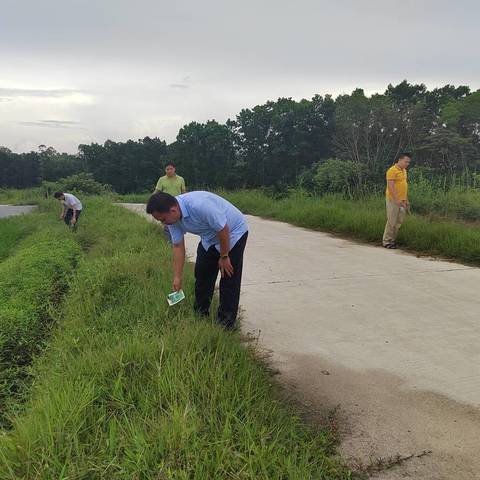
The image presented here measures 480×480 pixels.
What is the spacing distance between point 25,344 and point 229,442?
298 cm

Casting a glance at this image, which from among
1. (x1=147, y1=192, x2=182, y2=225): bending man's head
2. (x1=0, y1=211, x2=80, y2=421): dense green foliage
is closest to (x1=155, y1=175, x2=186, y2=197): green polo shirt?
(x1=0, y1=211, x2=80, y2=421): dense green foliage

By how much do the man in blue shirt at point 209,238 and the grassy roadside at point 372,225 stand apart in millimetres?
4157

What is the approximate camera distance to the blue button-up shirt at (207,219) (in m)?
3.31

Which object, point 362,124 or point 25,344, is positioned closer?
point 25,344

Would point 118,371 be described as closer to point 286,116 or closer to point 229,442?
point 229,442

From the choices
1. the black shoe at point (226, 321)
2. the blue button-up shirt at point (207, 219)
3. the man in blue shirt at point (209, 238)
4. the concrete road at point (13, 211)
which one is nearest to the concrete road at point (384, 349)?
the black shoe at point (226, 321)

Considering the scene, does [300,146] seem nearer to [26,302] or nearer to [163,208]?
[26,302]

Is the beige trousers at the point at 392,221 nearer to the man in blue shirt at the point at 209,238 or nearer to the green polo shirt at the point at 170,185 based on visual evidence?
the green polo shirt at the point at 170,185

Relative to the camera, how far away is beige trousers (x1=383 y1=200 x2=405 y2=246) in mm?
7438

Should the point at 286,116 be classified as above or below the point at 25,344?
above

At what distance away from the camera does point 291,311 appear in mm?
4559

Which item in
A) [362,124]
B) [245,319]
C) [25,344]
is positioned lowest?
[25,344]

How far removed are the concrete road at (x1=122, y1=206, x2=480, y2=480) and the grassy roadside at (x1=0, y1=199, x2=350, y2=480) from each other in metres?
0.32

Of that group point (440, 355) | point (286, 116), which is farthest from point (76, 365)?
point (286, 116)
